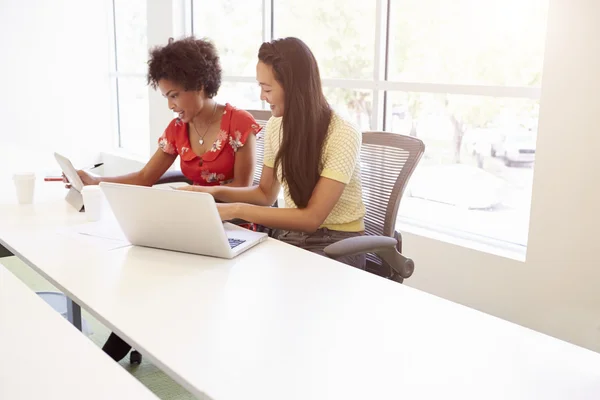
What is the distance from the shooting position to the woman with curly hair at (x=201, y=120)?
231 centimetres

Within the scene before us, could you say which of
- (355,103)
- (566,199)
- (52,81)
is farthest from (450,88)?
(52,81)

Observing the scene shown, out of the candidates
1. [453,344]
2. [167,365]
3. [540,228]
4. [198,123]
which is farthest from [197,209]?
[540,228]

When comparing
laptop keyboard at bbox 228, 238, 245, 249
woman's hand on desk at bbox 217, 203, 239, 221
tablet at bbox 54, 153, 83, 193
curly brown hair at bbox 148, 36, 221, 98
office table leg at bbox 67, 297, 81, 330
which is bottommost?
office table leg at bbox 67, 297, 81, 330

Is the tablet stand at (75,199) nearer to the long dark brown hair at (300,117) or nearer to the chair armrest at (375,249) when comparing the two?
the long dark brown hair at (300,117)

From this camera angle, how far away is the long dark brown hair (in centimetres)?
189

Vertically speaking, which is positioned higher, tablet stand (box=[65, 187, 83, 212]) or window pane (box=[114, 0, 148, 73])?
window pane (box=[114, 0, 148, 73])

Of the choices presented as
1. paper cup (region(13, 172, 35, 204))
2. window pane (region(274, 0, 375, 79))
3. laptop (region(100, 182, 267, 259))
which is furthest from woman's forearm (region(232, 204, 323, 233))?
window pane (region(274, 0, 375, 79))

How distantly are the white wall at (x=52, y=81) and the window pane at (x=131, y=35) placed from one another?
0.12m

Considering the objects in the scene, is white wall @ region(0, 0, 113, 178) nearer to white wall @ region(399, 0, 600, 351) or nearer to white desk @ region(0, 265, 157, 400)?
white wall @ region(399, 0, 600, 351)

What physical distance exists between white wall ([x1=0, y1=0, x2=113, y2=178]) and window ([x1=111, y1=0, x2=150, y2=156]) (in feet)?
0.33

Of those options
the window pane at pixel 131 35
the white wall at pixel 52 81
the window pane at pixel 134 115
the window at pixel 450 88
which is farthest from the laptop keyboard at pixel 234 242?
the white wall at pixel 52 81

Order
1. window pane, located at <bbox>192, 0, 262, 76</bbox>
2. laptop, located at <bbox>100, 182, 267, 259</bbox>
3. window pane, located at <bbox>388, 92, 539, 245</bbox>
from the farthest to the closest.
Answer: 1. window pane, located at <bbox>192, 0, 262, 76</bbox>
2. window pane, located at <bbox>388, 92, 539, 245</bbox>
3. laptop, located at <bbox>100, 182, 267, 259</bbox>

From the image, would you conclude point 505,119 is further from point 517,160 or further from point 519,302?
point 519,302

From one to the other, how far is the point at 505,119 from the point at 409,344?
1845 millimetres
